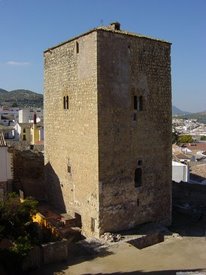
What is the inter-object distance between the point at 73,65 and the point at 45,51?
293 cm

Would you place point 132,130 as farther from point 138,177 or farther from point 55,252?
point 55,252

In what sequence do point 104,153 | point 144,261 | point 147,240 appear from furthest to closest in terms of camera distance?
1. point 147,240
2. point 104,153
3. point 144,261

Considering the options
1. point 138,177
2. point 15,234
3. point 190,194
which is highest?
point 138,177

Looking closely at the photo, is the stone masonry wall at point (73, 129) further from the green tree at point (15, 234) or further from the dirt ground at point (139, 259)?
the green tree at point (15, 234)

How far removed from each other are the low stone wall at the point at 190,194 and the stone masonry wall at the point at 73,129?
270 inches

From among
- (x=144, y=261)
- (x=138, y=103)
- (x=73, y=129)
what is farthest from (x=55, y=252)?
(x=138, y=103)

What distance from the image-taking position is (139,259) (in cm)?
1387

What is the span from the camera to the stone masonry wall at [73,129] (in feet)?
50.5

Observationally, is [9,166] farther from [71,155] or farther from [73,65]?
[73,65]

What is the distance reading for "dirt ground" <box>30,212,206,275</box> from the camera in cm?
1298

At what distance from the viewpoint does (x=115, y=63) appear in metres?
15.5

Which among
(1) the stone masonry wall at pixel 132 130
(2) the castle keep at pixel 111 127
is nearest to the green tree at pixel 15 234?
(2) the castle keep at pixel 111 127

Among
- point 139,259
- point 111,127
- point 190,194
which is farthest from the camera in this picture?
point 190,194

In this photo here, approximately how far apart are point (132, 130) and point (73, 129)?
250 cm
